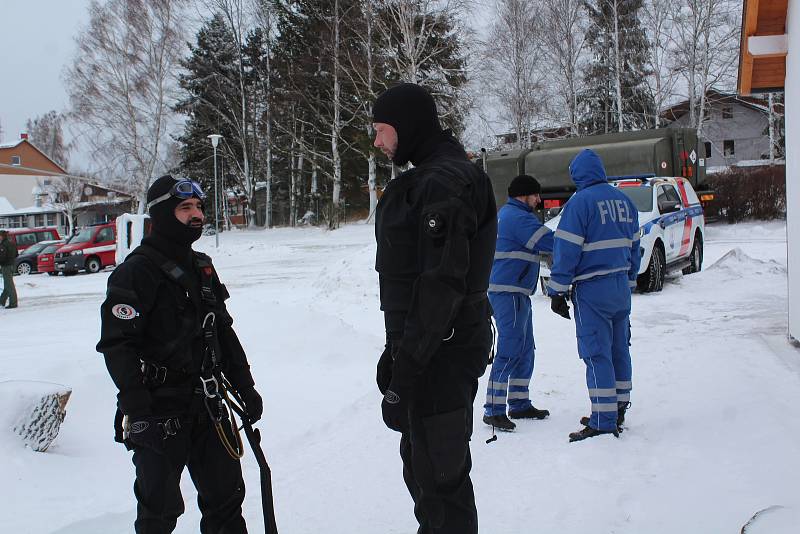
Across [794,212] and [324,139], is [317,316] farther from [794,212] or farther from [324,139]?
[324,139]

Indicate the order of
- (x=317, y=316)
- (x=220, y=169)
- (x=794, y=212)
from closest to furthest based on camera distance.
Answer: (x=794, y=212) < (x=317, y=316) < (x=220, y=169)

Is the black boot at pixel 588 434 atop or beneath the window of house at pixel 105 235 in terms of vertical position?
beneath

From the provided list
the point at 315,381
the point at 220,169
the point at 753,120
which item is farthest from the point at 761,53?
the point at 753,120

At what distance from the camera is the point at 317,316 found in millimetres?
9375

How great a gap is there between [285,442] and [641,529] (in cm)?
289

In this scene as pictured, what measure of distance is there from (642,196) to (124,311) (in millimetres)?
10508

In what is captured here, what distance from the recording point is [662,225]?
1152 cm

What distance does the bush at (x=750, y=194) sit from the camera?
2319 centimetres

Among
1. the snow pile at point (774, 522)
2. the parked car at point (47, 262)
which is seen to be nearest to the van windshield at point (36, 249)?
the parked car at point (47, 262)

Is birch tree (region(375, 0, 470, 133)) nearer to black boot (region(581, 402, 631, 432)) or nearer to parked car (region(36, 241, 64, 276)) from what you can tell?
parked car (region(36, 241, 64, 276))

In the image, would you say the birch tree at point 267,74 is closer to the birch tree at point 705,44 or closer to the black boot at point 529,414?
the birch tree at point 705,44

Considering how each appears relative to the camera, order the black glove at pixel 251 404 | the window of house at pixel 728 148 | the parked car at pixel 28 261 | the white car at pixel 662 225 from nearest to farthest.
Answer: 1. the black glove at pixel 251 404
2. the white car at pixel 662 225
3. the parked car at pixel 28 261
4. the window of house at pixel 728 148

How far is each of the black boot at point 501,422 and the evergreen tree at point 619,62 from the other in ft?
95.1

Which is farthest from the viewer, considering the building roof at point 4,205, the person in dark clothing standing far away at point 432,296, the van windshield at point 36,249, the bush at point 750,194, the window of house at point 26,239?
the building roof at point 4,205
